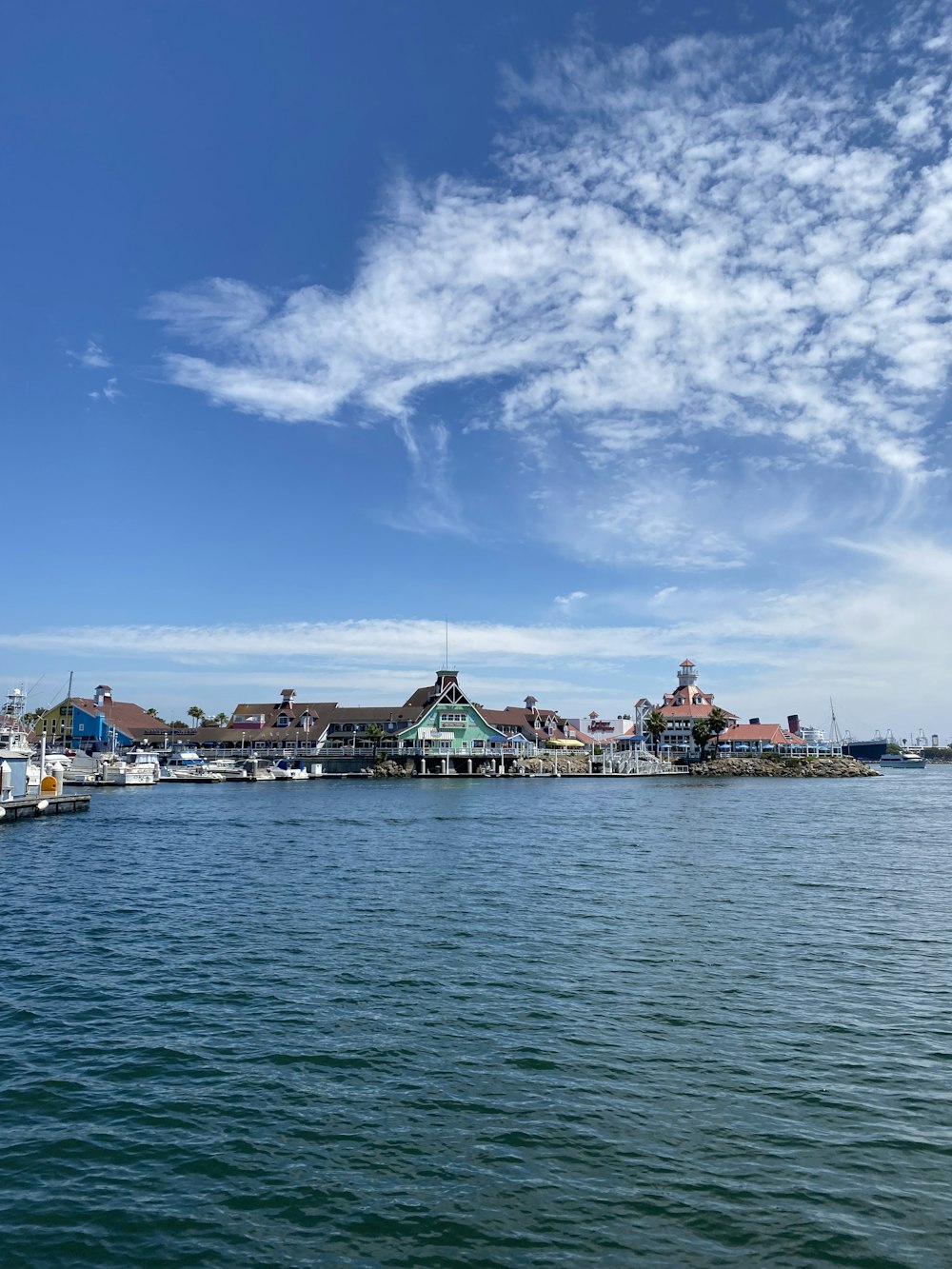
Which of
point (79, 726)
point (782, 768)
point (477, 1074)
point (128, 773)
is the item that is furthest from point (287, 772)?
point (477, 1074)

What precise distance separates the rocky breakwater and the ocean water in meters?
134

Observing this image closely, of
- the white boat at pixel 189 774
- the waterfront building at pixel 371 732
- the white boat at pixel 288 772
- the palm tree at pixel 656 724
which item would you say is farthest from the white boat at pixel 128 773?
the palm tree at pixel 656 724

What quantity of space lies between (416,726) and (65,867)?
10592cm

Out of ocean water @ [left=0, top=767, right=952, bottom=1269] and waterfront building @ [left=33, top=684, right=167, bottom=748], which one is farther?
waterfront building @ [left=33, top=684, right=167, bottom=748]

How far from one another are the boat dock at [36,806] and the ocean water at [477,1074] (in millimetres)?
30937

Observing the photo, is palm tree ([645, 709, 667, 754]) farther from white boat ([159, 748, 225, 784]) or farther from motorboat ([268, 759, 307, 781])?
white boat ([159, 748, 225, 784])

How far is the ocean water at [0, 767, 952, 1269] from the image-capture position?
10172 millimetres

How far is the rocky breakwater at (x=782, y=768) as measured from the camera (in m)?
162

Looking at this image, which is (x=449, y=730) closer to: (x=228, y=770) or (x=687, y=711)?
(x=228, y=770)

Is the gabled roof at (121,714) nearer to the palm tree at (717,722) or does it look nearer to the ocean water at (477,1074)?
the palm tree at (717,722)

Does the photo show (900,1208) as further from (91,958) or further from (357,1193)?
(91,958)

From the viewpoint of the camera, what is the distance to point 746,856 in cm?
4300

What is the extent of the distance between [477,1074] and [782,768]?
161840 millimetres

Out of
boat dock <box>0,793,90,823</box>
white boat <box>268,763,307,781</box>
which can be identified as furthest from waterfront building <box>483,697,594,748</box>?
boat dock <box>0,793,90,823</box>
